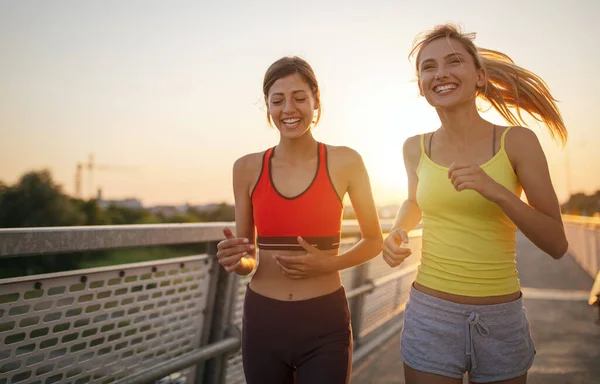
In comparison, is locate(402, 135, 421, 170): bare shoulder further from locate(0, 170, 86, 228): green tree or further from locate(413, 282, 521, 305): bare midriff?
locate(0, 170, 86, 228): green tree

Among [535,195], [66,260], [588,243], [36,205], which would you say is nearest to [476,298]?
[535,195]

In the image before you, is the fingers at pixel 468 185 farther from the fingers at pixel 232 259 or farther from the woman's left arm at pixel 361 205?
the fingers at pixel 232 259

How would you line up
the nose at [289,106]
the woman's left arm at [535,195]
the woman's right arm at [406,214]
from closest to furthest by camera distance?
the woman's left arm at [535,195] < the woman's right arm at [406,214] < the nose at [289,106]

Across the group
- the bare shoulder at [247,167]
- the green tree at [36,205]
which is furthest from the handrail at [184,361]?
the green tree at [36,205]

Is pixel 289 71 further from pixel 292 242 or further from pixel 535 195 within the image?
pixel 535 195

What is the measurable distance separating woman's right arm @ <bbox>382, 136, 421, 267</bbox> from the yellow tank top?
6.1 inches

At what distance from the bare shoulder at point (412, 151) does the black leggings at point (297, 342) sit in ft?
2.37

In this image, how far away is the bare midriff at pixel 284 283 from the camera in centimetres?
237

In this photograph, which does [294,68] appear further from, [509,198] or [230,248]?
[509,198]

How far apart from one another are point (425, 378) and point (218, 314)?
1573 mm

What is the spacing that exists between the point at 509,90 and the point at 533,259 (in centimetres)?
1802

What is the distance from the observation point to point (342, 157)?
2.47 m

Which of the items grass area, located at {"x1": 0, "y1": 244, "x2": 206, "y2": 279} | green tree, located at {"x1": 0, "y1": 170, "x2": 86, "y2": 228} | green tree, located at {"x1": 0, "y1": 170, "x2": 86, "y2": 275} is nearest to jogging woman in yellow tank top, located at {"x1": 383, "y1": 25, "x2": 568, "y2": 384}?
grass area, located at {"x1": 0, "y1": 244, "x2": 206, "y2": 279}

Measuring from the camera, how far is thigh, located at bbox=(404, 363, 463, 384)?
210 cm
